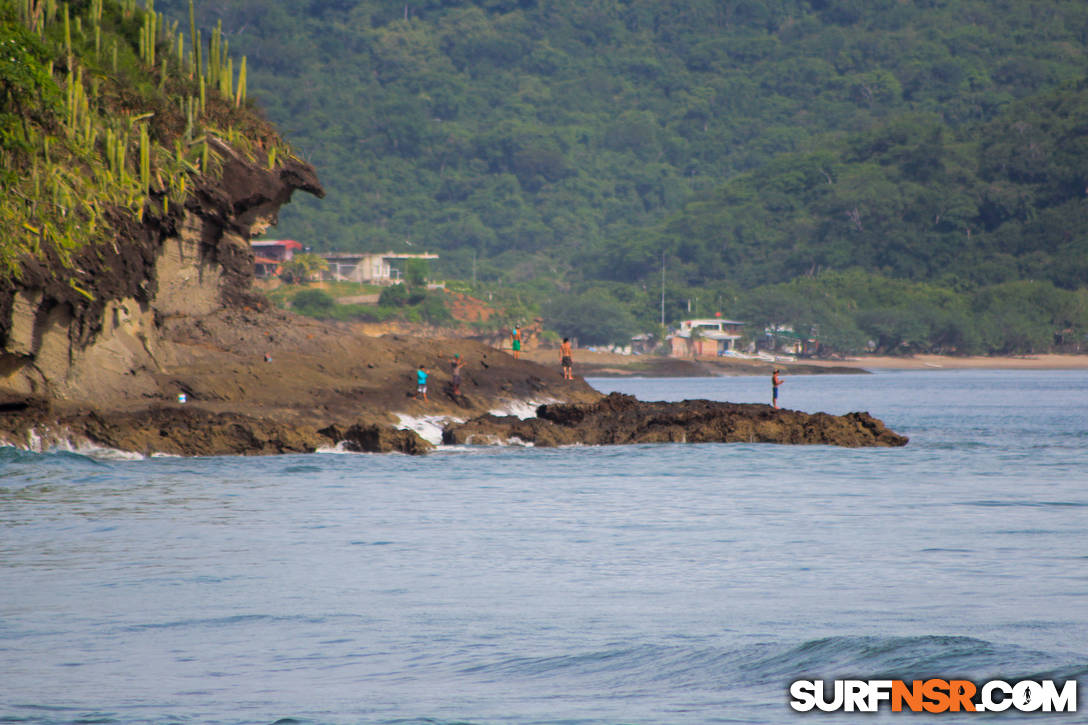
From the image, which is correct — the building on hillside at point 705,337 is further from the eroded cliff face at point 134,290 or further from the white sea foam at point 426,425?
the white sea foam at point 426,425

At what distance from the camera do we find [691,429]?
33406mm

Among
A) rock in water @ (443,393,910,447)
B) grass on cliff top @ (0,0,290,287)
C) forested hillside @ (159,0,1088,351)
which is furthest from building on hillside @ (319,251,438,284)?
rock in water @ (443,393,910,447)

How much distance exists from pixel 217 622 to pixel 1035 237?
138064 millimetres

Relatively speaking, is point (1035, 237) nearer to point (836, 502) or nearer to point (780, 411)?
point (780, 411)

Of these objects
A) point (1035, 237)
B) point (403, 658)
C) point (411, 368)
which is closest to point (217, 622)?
point (403, 658)

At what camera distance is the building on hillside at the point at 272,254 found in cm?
11462

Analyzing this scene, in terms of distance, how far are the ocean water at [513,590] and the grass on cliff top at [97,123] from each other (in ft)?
15.8

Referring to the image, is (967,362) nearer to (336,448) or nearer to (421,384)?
(421,384)

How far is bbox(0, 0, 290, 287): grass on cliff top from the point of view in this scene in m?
→ 26.2

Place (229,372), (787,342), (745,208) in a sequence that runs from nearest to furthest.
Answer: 1. (229,372)
2. (787,342)
3. (745,208)

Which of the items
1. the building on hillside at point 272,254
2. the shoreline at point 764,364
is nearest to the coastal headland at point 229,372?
the shoreline at point 764,364

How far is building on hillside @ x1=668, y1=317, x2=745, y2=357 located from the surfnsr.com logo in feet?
377

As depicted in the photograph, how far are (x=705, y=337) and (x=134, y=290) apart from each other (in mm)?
98314

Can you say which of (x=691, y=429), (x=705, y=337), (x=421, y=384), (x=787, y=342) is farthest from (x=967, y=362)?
(x=421, y=384)
